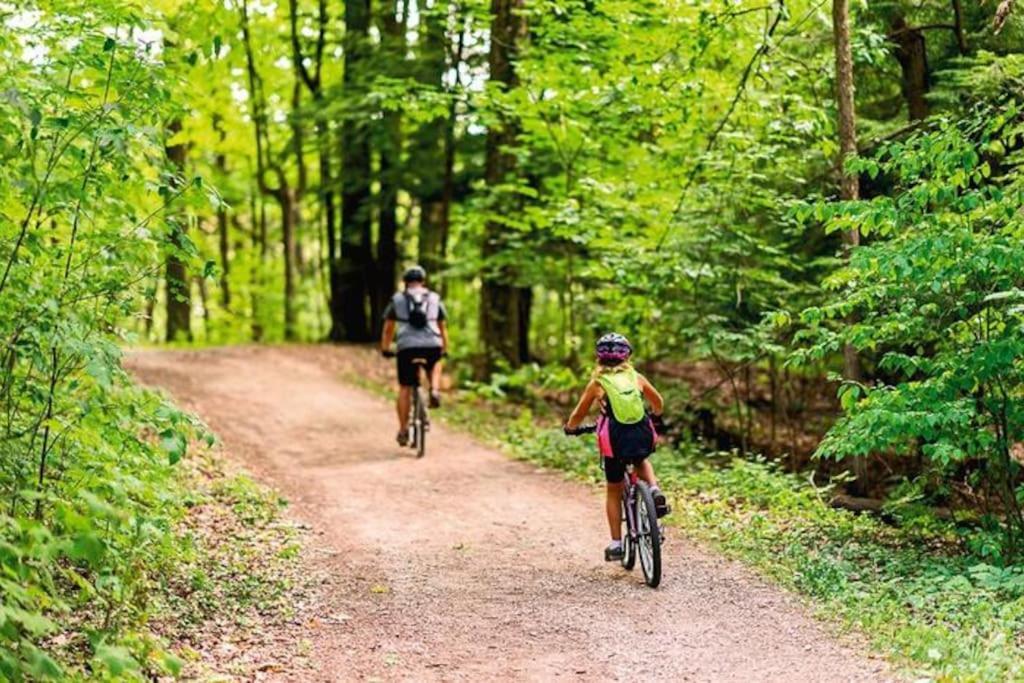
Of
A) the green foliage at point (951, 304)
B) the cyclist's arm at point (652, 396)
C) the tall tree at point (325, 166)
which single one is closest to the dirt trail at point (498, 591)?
the cyclist's arm at point (652, 396)

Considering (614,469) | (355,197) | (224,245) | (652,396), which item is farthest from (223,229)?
(652,396)

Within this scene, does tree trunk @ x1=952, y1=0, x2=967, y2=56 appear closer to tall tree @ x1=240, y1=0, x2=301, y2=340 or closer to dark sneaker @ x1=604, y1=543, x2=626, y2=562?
dark sneaker @ x1=604, y1=543, x2=626, y2=562

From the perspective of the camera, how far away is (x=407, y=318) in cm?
1395

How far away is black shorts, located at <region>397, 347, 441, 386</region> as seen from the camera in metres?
14.0

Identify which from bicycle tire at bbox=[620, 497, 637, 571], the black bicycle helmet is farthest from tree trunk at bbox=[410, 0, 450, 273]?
bicycle tire at bbox=[620, 497, 637, 571]

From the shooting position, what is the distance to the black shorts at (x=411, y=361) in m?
14.0

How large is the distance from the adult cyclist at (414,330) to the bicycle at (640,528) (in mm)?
5359

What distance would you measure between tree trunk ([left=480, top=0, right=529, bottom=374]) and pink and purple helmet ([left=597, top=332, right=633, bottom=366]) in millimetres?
9205

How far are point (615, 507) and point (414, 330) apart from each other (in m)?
5.63

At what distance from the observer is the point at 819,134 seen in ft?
43.5

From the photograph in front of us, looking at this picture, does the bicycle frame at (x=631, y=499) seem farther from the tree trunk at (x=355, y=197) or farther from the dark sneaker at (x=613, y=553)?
the tree trunk at (x=355, y=197)

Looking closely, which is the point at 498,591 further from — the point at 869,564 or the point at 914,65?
the point at 914,65

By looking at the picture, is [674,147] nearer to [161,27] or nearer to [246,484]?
[246,484]

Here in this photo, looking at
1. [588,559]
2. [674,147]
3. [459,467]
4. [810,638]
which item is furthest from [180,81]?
[674,147]
